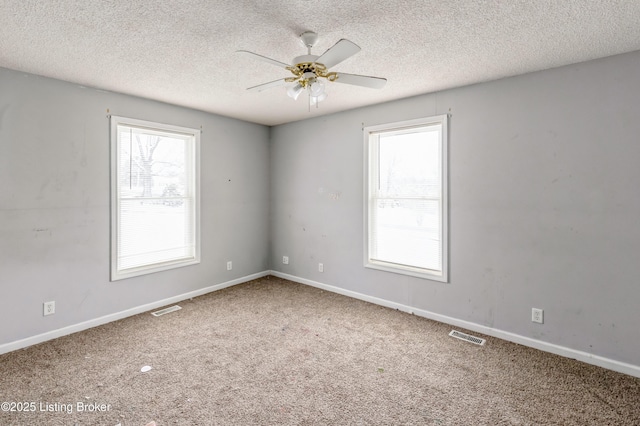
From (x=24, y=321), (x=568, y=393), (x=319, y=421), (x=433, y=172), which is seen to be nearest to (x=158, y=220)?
(x=24, y=321)

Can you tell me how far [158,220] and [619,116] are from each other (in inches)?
185

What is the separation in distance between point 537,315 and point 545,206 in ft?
3.26

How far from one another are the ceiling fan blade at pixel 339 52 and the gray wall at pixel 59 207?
2.66m

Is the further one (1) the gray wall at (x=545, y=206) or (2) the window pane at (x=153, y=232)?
(2) the window pane at (x=153, y=232)

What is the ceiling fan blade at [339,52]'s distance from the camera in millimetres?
1809

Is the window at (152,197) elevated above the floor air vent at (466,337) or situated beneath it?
elevated above

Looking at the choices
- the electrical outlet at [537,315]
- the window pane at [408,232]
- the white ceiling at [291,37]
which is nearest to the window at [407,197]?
the window pane at [408,232]

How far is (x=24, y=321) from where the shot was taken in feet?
9.30

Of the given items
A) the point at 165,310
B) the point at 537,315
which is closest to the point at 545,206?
the point at 537,315

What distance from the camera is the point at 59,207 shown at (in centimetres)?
304

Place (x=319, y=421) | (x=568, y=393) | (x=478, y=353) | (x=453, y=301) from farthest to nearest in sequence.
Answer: (x=453, y=301) < (x=478, y=353) < (x=568, y=393) < (x=319, y=421)

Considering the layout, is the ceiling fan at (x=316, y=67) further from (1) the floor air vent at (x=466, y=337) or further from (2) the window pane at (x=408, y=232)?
(1) the floor air vent at (x=466, y=337)

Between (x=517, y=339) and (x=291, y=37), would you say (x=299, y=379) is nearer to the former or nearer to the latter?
(x=517, y=339)

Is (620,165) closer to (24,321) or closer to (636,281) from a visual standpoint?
(636,281)
